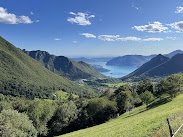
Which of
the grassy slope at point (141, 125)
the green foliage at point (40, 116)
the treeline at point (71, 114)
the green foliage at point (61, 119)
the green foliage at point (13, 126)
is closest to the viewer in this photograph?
the grassy slope at point (141, 125)

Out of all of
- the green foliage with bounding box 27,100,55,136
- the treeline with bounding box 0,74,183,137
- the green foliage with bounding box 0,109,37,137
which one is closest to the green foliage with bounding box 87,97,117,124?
the treeline with bounding box 0,74,183,137

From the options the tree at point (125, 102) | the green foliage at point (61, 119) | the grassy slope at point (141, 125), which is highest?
the grassy slope at point (141, 125)

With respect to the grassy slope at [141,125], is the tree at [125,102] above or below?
below

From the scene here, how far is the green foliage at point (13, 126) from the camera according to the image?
3180 cm

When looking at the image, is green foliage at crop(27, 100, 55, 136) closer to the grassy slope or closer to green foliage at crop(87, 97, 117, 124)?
green foliage at crop(87, 97, 117, 124)

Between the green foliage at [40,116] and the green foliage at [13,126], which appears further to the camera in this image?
the green foliage at [40,116]

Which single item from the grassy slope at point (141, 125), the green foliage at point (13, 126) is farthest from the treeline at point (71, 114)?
the grassy slope at point (141, 125)

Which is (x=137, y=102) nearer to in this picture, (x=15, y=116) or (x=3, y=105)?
(x=15, y=116)

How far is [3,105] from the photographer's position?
2761 inches

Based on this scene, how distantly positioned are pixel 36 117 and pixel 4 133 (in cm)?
2059

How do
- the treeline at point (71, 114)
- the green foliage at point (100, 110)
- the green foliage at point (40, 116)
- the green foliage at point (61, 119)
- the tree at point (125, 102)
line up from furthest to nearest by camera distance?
the tree at point (125, 102) → the green foliage at point (100, 110) → the green foliage at point (61, 119) → the green foliage at point (40, 116) → the treeline at point (71, 114)

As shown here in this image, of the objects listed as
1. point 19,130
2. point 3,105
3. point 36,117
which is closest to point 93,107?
point 36,117

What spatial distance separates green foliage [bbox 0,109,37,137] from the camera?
1252 inches

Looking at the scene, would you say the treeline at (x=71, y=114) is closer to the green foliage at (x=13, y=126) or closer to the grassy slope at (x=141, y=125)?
the green foliage at (x=13, y=126)
